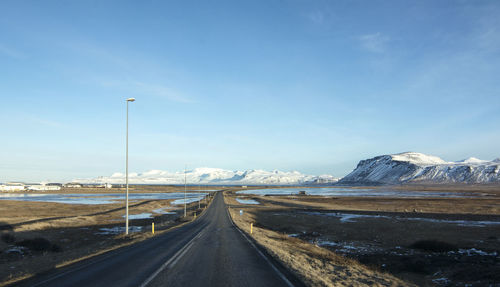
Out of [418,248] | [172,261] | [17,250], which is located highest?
[172,261]

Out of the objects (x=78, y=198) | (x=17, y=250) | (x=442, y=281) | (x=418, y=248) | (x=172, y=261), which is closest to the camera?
(x=172, y=261)

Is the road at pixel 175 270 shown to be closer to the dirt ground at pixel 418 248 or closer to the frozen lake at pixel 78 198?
the dirt ground at pixel 418 248

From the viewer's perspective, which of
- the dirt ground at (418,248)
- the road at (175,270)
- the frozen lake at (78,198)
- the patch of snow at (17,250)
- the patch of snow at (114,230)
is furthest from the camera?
the frozen lake at (78,198)

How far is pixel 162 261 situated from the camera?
14656mm

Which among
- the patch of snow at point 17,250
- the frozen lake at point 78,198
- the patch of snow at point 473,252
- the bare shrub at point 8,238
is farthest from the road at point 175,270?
the frozen lake at point 78,198

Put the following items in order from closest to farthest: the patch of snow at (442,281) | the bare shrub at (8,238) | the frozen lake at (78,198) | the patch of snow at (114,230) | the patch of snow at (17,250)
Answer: the patch of snow at (442,281), the patch of snow at (17,250), the bare shrub at (8,238), the patch of snow at (114,230), the frozen lake at (78,198)

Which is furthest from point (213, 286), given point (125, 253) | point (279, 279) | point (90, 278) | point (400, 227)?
point (400, 227)

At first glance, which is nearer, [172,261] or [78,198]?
[172,261]

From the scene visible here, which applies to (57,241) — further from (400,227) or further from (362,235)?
(400,227)

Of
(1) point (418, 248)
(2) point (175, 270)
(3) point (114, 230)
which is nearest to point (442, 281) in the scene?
(1) point (418, 248)

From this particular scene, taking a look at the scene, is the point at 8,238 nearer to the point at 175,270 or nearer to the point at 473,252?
the point at 175,270

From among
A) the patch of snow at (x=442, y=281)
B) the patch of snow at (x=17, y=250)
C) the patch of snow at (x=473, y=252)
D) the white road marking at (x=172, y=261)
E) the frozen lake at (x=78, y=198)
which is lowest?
the frozen lake at (x=78, y=198)

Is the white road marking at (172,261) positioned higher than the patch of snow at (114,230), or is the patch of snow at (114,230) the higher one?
the white road marking at (172,261)

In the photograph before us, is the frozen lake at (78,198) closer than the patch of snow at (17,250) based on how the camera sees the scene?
No
